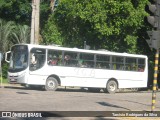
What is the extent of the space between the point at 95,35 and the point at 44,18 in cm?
1555

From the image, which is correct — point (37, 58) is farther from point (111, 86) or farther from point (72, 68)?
point (111, 86)

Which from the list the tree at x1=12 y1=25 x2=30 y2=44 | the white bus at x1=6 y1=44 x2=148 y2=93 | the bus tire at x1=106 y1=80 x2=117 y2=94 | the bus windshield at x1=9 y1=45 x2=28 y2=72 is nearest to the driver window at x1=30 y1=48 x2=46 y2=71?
the white bus at x1=6 y1=44 x2=148 y2=93

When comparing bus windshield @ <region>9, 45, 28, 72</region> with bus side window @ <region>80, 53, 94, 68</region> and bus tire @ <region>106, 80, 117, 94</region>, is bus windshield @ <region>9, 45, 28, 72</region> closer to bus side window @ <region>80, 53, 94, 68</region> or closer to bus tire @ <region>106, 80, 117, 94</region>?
bus side window @ <region>80, 53, 94, 68</region>

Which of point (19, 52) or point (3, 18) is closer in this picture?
point (19, 52)

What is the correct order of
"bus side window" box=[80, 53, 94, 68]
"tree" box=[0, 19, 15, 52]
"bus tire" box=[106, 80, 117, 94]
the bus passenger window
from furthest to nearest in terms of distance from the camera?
"tree" box=[0, 19, 15, 52]
"bus tire" box=[106, 80, 117, 94]
"bus side window" box=[80, 53, 94, 68]
the bus passenger window

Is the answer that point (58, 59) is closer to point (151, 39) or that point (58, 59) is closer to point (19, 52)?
point (19, 52)

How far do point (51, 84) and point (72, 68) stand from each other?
5.57ft

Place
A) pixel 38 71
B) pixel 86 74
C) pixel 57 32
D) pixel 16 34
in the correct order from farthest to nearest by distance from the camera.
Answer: pixel 16 34
pixel 57 32
pixel 86 74
pixel 38 71

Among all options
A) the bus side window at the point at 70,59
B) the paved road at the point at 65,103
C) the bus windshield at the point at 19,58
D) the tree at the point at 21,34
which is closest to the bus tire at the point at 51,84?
the bus side window at the point at 70,59

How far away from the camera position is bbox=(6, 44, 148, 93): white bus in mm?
26141

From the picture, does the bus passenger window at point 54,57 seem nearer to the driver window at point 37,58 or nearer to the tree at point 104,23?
the driver window at point 37,58

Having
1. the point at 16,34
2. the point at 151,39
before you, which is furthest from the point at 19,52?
the point at 16,34

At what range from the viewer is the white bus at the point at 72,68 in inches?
1029

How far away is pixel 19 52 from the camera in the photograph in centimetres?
2683
